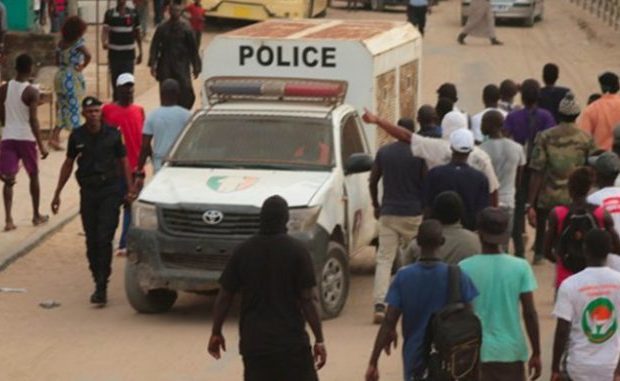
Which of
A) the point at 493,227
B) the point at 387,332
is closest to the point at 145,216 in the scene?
the point at 387,332

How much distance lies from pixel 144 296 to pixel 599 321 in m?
6.05

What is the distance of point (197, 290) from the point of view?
1520 cm

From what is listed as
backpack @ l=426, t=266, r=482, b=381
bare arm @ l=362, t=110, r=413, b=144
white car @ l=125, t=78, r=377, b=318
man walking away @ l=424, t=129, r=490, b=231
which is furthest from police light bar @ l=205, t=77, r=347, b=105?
backpack @ l=426, t=266, r=482, b=381

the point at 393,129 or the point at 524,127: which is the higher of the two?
the point at 393,129

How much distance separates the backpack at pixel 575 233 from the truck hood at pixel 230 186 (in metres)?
3.35

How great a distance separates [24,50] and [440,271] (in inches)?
789

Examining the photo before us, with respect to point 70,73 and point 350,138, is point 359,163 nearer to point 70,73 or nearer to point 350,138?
point 350,138

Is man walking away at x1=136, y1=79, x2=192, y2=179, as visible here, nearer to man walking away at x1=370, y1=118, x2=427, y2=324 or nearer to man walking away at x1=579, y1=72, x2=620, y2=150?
man walking away at x1=370, y1=118, x2=427, y2=324

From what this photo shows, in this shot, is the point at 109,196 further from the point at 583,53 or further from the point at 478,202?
the point at 583,53

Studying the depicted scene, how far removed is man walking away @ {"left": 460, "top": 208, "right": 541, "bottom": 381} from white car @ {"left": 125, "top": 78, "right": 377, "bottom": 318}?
4.61 metres

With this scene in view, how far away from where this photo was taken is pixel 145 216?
15.3 m

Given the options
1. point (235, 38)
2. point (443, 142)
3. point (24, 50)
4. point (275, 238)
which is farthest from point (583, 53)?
point (275, 238)

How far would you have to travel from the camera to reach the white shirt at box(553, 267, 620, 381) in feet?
33.3

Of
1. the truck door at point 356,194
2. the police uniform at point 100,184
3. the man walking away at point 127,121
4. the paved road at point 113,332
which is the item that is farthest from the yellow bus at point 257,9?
the police uniform at point 100,184
